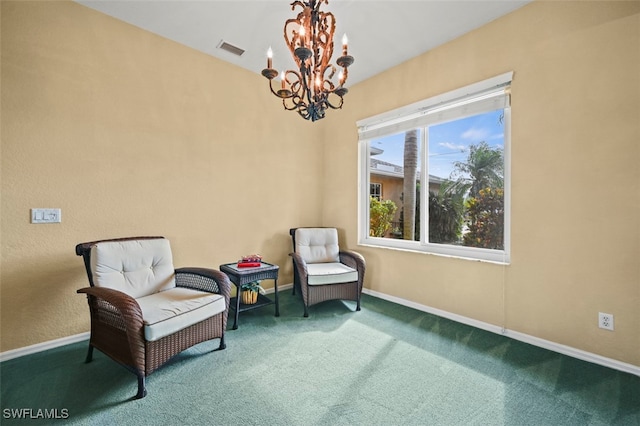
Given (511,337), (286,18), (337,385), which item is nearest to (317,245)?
(337,385)

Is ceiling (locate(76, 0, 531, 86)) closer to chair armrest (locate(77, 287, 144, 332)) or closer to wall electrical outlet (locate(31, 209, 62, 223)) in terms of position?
wall electrical outlet (locate(31, 209, 62, 223))

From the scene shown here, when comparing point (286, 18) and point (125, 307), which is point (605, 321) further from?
point (286, 18)

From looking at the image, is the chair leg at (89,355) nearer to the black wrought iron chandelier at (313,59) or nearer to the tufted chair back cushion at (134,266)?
the tufted chair back cushion at (134,266)

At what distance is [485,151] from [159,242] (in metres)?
3.27

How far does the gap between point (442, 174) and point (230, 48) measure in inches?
108

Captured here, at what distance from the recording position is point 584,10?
2201 mm

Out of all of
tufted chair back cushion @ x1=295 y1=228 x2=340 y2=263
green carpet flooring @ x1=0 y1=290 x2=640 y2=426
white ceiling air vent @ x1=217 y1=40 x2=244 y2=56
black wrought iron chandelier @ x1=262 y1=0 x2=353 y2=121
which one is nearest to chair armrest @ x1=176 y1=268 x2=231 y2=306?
green carpet flooring @ x1=0 y1=290 x2=640 y2=426

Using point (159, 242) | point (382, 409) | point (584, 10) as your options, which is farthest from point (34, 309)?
point (584, 10)

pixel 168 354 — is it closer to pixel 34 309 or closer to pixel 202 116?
pixel 34 309

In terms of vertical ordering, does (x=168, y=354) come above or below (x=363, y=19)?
below

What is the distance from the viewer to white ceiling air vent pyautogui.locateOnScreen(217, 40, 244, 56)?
3049 millimetres

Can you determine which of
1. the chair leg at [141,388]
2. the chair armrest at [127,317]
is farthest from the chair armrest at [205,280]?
the chair leg at [141,388]

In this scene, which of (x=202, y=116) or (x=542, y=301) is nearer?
(x=542, y=301)

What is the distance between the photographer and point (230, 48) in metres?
3.13
